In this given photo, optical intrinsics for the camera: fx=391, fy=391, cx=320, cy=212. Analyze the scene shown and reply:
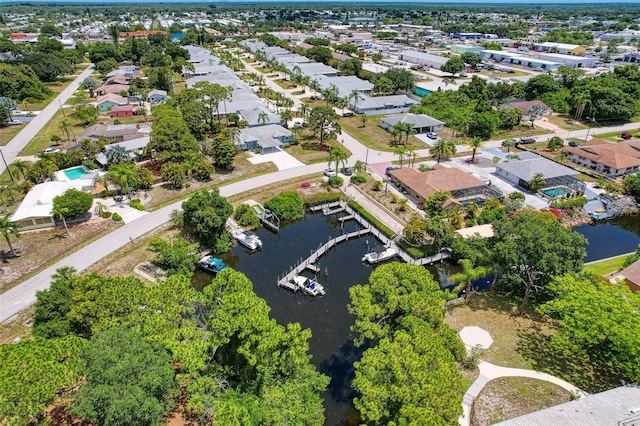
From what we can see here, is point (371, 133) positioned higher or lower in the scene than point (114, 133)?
lower

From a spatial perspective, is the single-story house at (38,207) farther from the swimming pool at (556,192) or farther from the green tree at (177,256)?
the swimming pool at (556,192)

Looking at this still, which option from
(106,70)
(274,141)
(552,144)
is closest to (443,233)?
(274,141)

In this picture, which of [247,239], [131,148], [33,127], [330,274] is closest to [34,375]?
[330,274]

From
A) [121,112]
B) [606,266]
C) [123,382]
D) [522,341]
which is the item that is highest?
[123,382]

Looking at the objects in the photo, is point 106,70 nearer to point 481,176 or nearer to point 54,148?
point 54,148

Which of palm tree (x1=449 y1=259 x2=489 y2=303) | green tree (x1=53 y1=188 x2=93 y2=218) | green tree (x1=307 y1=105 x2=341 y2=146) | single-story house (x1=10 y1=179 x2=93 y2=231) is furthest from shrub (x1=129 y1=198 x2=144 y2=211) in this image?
palm tree (x1=449 y1=259 x2=489 y2=303)

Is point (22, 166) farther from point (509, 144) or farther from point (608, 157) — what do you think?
point (608, 157)

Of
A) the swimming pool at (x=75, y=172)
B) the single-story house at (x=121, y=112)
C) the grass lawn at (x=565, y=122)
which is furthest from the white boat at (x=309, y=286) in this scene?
the grass lawn at (x=565, y=122)

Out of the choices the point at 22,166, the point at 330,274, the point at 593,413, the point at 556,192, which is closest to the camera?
the point at 593,413
